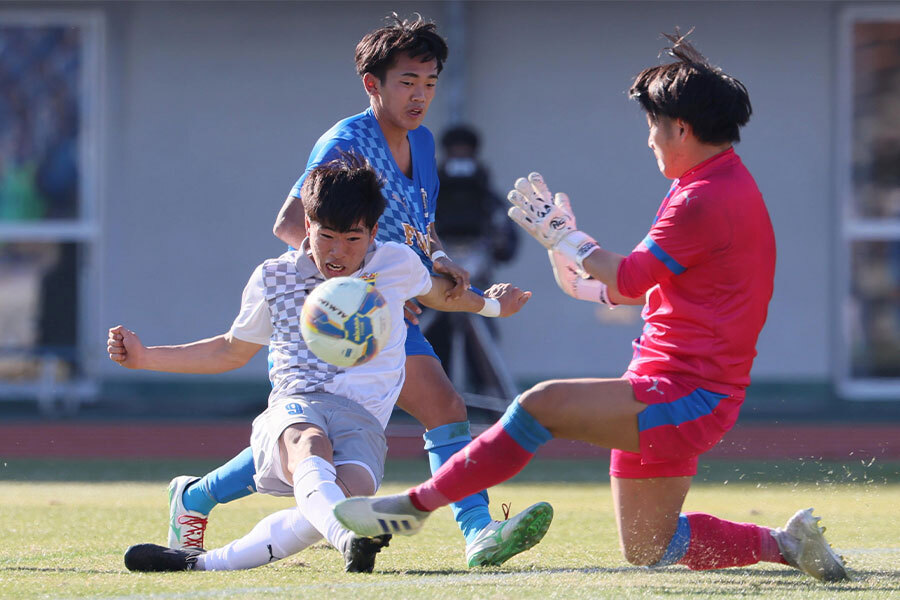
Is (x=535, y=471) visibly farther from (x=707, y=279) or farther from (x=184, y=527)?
(x=707, y=279)

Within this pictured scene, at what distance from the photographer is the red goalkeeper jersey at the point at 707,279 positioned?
3.90 meters

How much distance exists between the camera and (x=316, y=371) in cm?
418

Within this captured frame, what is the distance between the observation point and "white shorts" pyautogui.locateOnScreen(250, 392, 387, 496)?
158 inches

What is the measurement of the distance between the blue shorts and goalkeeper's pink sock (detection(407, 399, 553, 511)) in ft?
3.04

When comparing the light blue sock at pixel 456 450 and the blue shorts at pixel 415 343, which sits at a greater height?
the blue shorts at pixel 415 343

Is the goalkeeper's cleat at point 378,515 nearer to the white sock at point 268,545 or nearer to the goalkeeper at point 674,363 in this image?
the goalkeeper at point 674,363

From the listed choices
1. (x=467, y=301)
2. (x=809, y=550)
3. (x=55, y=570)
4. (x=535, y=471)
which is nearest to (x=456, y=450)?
(x=467, y=301)

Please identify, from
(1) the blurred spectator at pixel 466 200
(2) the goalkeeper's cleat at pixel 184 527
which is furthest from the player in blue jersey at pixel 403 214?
(1) the blurred spectator at pixel 466 200

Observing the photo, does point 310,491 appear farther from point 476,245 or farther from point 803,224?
point 803,224

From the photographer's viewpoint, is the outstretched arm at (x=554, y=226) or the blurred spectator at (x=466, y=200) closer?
the outstretched arm at (x=554, y=226)

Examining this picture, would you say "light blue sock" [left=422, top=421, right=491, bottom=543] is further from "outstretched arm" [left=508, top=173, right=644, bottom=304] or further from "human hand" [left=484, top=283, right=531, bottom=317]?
"outstretched arm" [left=508, top=173, right=644, bottom=304]

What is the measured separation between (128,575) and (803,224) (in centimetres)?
821

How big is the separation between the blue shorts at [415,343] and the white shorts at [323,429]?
20.8 inches

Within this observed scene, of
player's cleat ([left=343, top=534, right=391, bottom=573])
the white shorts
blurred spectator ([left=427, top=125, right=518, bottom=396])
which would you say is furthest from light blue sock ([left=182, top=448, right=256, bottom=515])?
blurred spectator ([left=427, top=125, right=518, bottom=396])
